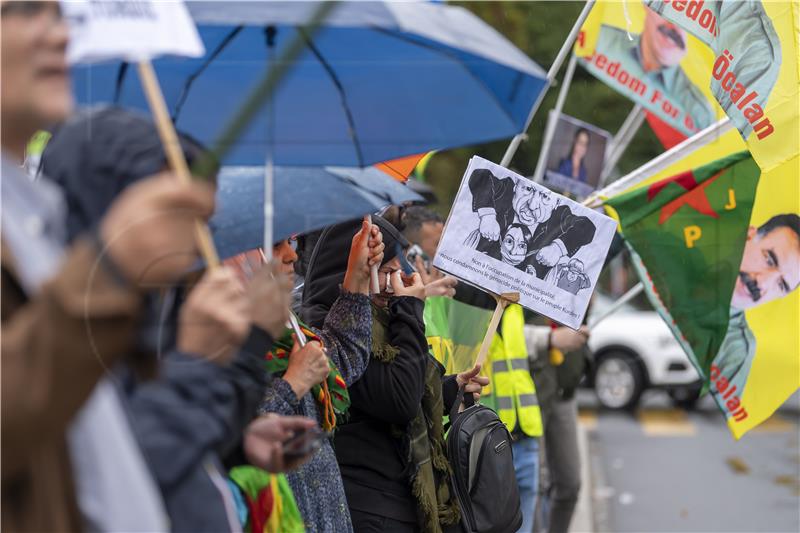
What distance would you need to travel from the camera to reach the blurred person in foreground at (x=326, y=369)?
3170 mm

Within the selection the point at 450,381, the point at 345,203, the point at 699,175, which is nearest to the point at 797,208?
the point at 699,175

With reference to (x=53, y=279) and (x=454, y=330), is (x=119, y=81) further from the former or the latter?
(x=454, y=330)


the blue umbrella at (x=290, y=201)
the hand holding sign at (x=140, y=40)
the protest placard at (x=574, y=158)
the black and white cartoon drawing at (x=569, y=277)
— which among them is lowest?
the protest placard at (x=574, y=158)

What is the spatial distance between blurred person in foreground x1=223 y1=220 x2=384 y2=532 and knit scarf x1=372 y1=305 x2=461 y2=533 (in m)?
0.22

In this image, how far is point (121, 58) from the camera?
207 cm

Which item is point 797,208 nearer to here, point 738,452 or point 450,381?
point 450,381

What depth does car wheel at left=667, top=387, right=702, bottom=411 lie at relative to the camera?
16234 millimetres

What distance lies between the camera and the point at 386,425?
163 inches

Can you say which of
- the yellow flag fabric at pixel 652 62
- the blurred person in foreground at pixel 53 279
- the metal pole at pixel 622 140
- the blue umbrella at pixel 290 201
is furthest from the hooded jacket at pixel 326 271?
the metal pole at pixel 622 140

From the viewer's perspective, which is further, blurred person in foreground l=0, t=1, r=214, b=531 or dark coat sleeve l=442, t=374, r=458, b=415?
dark coat sleeve l=442, t=374, r=458, b=415

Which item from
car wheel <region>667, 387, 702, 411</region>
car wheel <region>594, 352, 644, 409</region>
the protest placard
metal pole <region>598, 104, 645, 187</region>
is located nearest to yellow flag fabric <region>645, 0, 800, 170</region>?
the protest placard

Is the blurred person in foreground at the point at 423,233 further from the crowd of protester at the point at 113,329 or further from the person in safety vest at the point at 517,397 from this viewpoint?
the crowd of protester at the point at 113,329

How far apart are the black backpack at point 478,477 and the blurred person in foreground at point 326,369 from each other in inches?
25.2

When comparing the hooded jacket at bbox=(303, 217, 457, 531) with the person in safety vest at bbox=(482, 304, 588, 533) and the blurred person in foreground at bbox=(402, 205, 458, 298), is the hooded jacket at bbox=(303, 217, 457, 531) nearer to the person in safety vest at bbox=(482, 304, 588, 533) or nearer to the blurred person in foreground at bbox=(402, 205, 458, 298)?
the blurred person in foreground at bbox=(402, 205, 458, 298)
